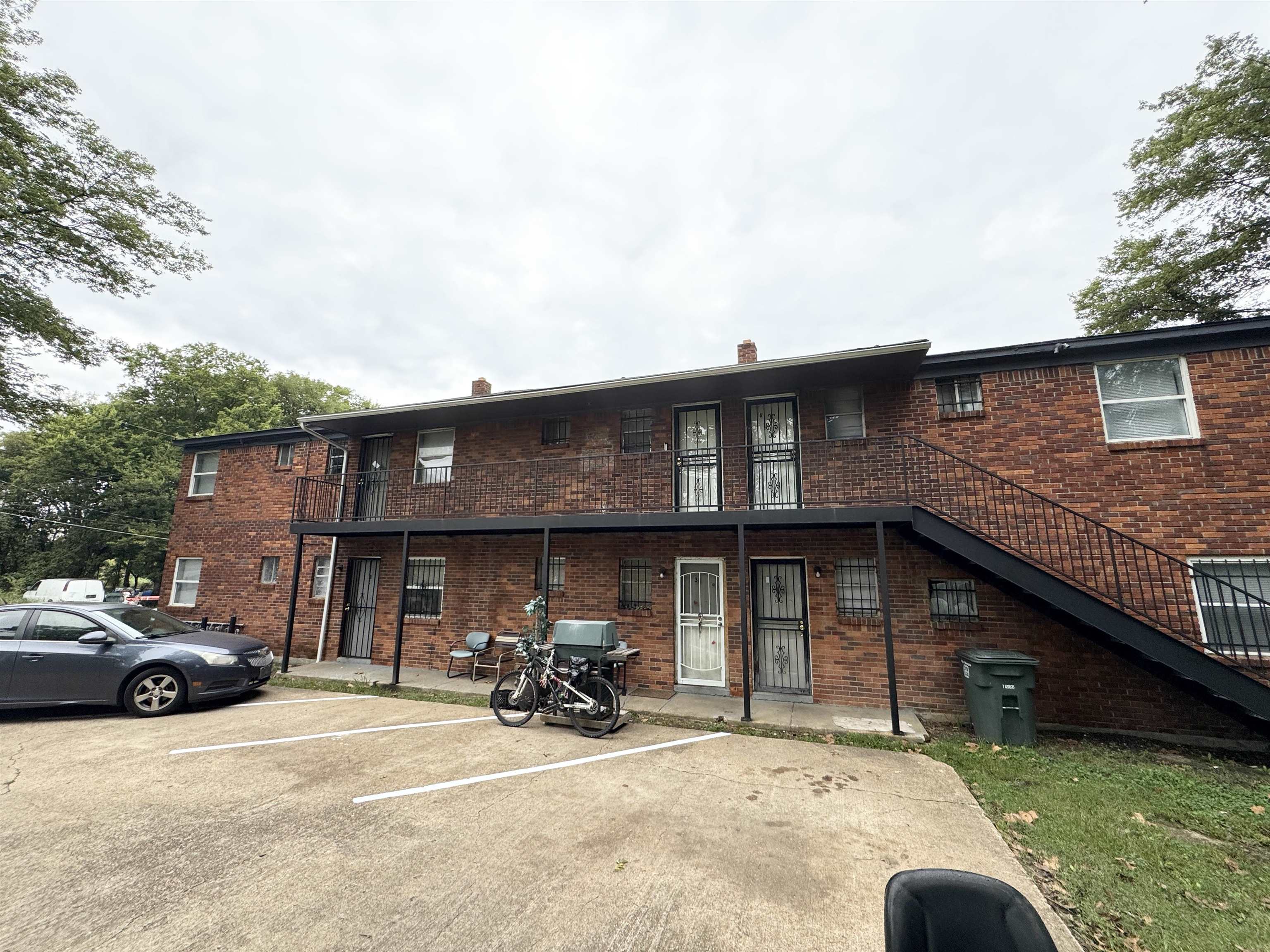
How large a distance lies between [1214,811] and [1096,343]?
573 centimetres

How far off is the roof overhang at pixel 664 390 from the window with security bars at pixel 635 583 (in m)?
2.91

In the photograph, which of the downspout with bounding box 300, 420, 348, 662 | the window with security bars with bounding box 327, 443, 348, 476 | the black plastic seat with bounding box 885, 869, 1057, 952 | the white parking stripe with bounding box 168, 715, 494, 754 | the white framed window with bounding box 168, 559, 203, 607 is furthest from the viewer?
the white framed window with bounding box 168, 559, 203, 607

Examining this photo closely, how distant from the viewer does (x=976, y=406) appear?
7.49 meters

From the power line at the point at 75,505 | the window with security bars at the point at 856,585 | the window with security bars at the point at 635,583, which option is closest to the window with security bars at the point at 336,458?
the window with security bars at the point at 635,583

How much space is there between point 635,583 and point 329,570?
7118 mm

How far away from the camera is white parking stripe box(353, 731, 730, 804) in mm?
4328

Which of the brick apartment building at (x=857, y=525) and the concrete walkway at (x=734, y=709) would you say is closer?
the brick apartment building at (x=857, y=525)

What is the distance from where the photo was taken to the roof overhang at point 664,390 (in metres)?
7.05

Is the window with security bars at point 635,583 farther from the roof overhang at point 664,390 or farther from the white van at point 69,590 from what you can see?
the white van at point 69,590

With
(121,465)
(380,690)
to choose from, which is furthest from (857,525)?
(121,465)

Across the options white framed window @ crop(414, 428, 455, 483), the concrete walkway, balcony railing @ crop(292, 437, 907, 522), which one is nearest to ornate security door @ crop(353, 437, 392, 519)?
balcony railing @ crop(292, 437, 907, 522)

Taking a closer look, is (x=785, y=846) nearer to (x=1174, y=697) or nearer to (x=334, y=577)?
(x=1174, y=697)

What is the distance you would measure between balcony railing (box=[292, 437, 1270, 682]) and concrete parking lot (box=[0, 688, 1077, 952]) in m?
3.46

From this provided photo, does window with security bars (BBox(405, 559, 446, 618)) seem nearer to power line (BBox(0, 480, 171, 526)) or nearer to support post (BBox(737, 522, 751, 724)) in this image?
support post (BBox(737, 522, 751, 724))
